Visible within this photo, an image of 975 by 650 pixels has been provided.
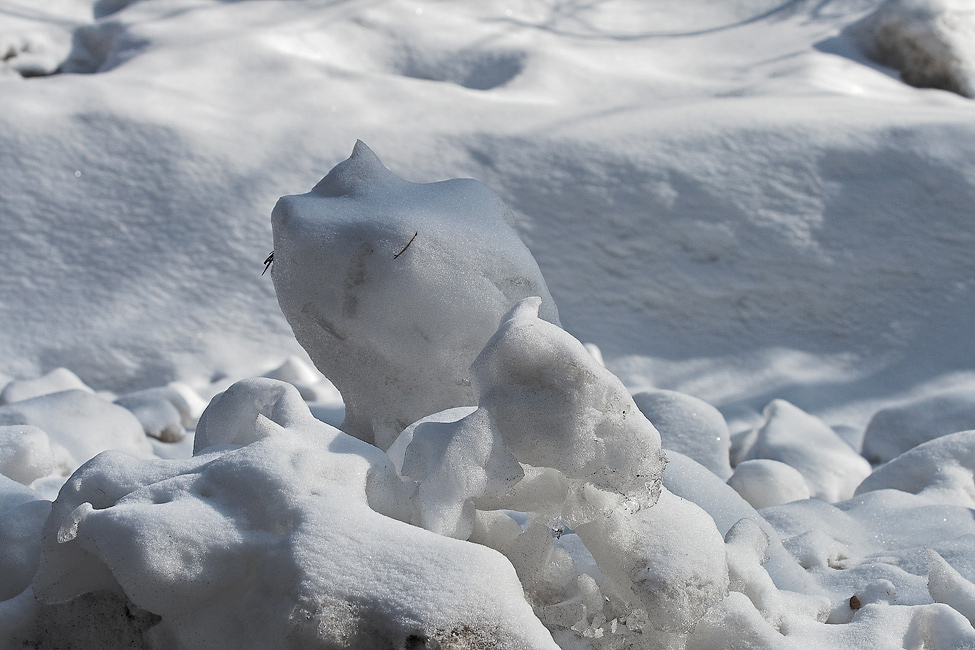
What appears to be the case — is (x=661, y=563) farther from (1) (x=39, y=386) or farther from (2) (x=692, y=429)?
(1) (x=39, y=386)

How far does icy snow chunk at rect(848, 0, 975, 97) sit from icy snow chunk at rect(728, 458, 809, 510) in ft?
9.72

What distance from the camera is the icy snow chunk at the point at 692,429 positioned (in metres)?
1.68

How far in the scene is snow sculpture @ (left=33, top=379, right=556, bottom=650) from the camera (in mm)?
709

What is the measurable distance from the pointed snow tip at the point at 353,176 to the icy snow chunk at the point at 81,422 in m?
0.72

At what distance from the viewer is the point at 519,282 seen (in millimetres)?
1155

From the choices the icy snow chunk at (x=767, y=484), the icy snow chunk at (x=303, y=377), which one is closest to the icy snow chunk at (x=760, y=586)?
the icy snow chunk at (x=767, y=484)

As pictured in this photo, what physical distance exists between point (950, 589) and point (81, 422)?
1444mm

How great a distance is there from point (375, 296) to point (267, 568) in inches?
17.1

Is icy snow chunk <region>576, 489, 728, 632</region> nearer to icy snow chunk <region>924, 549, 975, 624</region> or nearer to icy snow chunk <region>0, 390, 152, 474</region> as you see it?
icy snow chunk <region>924, 549, 975, 624</region>

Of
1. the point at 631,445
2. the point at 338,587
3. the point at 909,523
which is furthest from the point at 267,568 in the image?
the point at 909,523

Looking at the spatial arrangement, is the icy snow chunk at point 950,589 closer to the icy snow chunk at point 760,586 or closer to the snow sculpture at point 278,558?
the icy snow chunk at point 760,586

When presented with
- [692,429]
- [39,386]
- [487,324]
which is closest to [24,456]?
[487,324]

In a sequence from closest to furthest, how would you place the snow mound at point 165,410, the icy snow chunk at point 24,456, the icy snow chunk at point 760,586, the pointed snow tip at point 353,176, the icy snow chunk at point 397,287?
1. the icy snow chunk at point 760,586
2. the icy snow chunk at point 397,287
3. the pointed snow tip at point 353,176
4. the icy snow chunk at point 24,456
5. the snow mound at point 165,410

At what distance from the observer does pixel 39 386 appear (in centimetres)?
218
